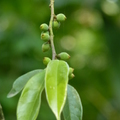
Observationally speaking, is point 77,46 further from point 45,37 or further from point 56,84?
point 56,84

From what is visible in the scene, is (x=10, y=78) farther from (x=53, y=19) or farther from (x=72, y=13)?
(x=53, y=19)

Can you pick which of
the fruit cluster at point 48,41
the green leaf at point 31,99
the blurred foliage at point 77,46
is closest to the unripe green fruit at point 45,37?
the fruit cluster at point 48,41

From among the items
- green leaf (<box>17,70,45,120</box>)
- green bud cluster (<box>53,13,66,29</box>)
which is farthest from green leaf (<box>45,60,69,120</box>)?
green bud cluster (<box>53,13,66,29</box>)

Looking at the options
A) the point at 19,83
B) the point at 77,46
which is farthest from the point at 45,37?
the point at 77,46

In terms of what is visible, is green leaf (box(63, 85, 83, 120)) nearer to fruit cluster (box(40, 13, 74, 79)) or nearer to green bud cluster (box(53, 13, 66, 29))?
fruit cluster (box(40, 13, 74, 79))

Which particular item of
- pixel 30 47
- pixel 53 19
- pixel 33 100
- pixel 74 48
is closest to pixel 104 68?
pixel 74 48
